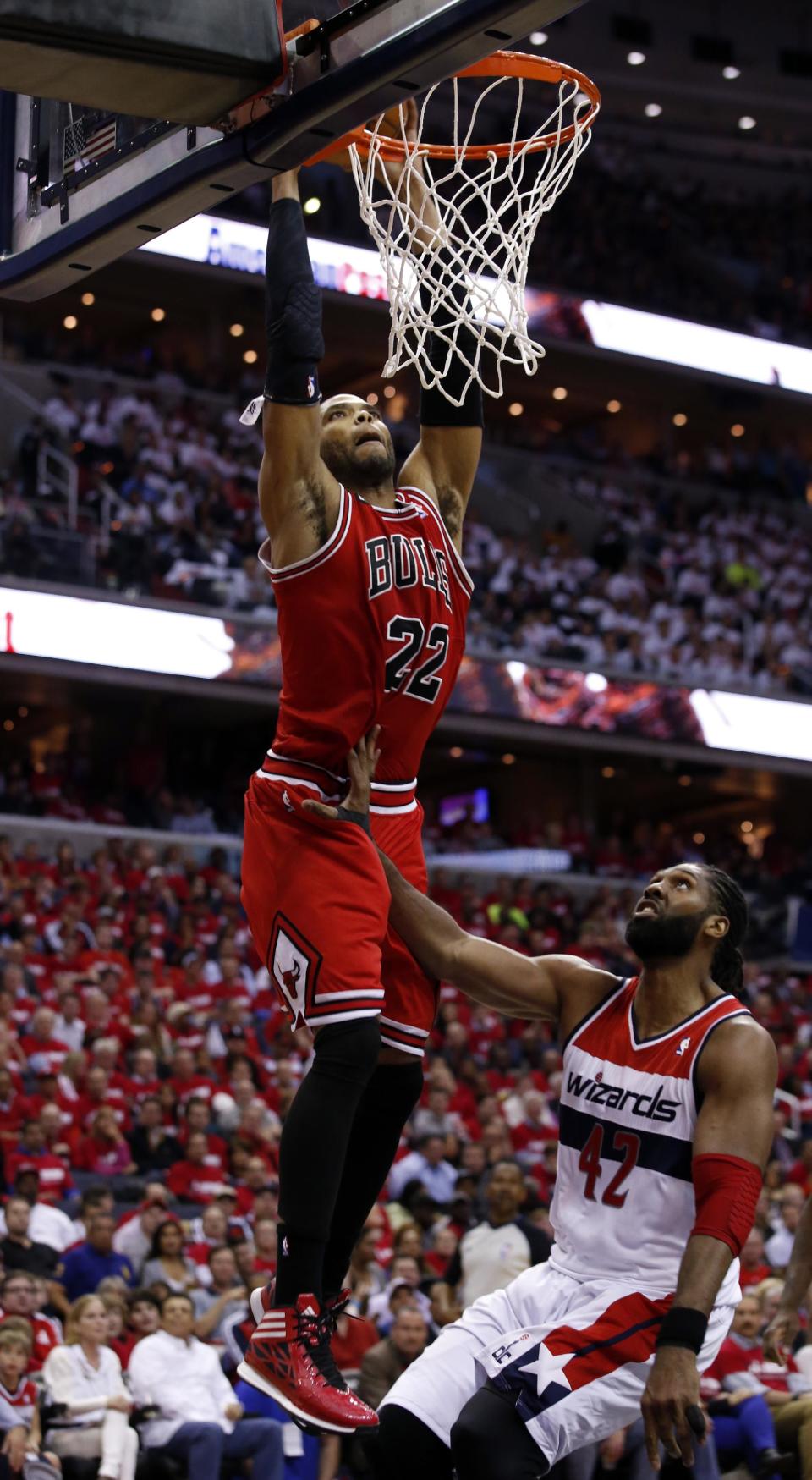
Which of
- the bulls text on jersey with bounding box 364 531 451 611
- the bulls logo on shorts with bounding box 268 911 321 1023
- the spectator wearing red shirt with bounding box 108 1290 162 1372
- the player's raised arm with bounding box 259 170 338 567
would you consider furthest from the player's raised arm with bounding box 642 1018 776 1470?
the spectator wearing red shirt with bounding box 108 1290 162 1372

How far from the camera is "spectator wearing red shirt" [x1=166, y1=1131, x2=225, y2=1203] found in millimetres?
12141

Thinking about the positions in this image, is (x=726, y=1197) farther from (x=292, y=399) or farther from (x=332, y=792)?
(x=292, y=399)

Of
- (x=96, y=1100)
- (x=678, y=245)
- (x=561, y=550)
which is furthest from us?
(x=678, y=245)

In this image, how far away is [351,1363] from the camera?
387 inches

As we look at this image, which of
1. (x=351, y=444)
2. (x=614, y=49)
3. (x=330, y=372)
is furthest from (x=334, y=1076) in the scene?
(x=614, y=49)

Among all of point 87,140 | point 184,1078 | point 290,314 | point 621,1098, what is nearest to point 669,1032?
point 621,1098

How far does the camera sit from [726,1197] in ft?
15.3

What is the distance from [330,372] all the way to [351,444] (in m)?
25.8

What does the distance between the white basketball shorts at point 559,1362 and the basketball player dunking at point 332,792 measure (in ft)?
1.46

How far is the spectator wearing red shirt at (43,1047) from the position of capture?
13164 millimetres

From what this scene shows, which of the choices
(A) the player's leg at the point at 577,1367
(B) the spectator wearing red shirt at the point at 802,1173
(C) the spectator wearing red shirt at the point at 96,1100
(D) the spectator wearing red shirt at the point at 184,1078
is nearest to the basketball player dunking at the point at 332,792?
(A) the player's leg at the point at 577,1367

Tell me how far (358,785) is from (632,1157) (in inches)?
48.6

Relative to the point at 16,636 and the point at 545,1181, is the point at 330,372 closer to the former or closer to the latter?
the point at 16,636

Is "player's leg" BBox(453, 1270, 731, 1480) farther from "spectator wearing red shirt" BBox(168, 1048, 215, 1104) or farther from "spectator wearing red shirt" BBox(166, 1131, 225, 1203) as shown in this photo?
"spectator wearing red shirt" BBox(168, 1048, 215, 1104)
